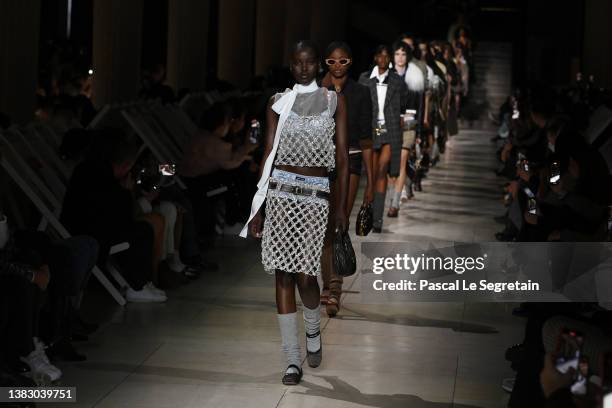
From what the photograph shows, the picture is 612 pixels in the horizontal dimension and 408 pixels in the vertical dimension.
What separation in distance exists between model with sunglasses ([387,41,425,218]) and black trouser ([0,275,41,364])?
23.9ft

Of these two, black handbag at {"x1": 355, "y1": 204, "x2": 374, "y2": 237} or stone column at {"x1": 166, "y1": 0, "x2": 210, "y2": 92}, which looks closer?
black handbag at {"x1": 355, "y1": 204, "x2": 374, "y2": 237}

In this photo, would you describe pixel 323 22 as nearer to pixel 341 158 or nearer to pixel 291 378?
pixel 341 158

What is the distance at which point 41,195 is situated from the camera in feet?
28.1

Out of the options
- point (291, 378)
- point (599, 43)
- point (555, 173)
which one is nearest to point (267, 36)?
point (599, 43)

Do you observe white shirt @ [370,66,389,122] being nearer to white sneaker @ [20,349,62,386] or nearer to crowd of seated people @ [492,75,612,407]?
crowd of seated people @ [492,75,612,407]

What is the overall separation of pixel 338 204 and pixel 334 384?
0.87m

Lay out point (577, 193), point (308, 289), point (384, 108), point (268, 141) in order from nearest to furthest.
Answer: point (268, 141)
point (308, 289)
point (577, 193)
point (384, 108)

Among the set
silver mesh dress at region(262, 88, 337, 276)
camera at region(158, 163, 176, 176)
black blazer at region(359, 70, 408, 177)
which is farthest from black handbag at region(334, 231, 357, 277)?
black blazer at region(359, 70, 408, 177)

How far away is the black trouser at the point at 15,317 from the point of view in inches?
232

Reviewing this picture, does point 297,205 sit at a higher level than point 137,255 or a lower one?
higher

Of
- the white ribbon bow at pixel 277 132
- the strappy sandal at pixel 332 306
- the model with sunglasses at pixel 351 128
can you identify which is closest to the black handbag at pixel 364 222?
the model with sunglasses at pixel 351 128

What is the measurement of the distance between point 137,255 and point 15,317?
2.32 metres

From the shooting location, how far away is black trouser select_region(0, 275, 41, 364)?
5902mm

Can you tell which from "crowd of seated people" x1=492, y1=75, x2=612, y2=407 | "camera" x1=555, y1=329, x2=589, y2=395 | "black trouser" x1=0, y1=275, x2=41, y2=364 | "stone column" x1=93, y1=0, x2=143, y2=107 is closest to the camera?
"camera" x1=555, y1=329, x2=589, y2=395
